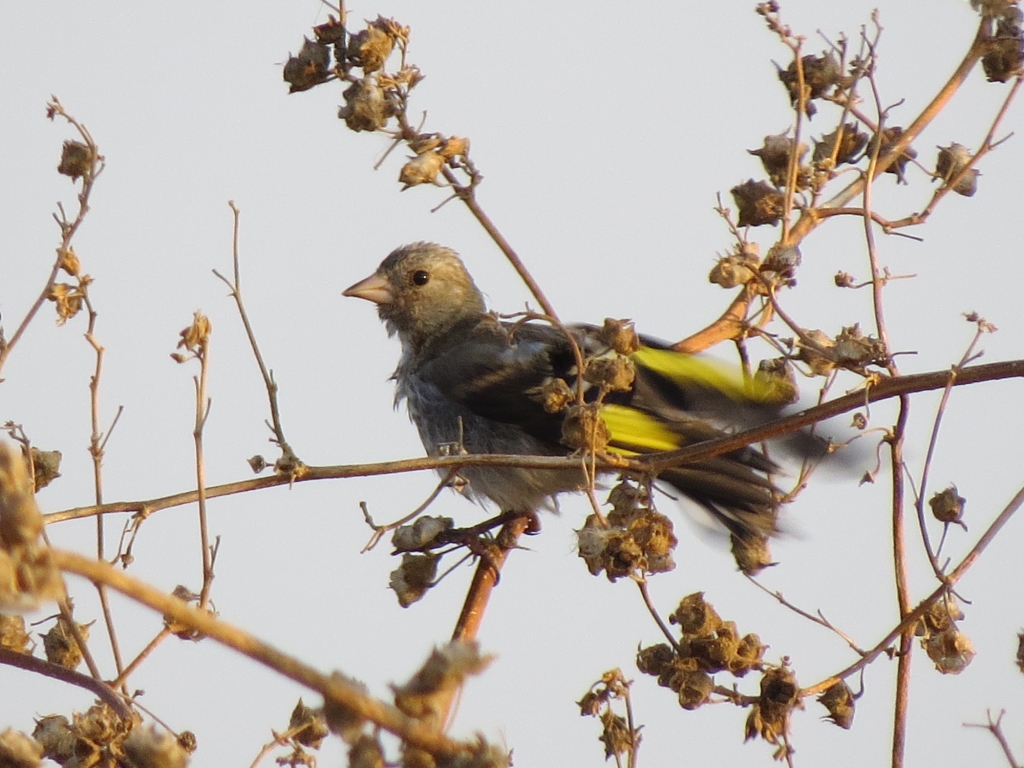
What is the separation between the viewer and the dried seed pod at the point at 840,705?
8.40 ft

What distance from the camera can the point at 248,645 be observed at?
113 centimetres

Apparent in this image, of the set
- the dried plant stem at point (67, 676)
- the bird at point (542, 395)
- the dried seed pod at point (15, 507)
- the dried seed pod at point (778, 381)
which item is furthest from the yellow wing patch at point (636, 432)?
the dried seed pod at point (15, 507)

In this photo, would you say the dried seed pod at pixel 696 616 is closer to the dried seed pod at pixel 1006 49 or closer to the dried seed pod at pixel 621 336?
the dried seed pod at pixel 621 336

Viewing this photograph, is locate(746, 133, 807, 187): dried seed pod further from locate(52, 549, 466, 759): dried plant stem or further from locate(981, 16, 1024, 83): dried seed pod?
locate(52, 549, 466, 759): dried plant stem

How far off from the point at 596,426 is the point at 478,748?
1.16 m

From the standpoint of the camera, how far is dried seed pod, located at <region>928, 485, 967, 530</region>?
2656 millimetres

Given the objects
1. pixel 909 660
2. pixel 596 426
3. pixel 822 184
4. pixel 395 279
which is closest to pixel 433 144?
pixel 596 426

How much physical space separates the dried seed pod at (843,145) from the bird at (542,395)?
1.82ft

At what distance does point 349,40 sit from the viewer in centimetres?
276

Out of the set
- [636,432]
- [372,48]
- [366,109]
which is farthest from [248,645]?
[636,432]

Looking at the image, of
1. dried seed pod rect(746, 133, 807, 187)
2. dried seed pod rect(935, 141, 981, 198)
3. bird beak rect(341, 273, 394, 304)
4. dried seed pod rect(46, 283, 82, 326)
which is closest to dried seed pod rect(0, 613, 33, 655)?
dried seed pod rect(46, 283, 82, 326)

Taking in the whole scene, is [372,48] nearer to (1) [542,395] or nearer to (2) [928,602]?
(1) [542,395]

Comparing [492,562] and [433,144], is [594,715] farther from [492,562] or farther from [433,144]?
[433,144]

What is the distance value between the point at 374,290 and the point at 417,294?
0.19m
